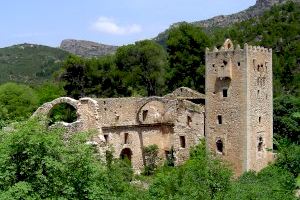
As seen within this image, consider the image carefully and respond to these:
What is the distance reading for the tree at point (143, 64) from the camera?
5181 cm

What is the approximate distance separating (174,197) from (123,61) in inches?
1146

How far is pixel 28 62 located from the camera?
5138 inches

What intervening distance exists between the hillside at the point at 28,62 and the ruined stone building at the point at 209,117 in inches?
2725

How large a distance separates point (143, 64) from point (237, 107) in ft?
67.0

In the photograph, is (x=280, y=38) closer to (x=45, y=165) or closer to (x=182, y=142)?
(x=182, y=142)

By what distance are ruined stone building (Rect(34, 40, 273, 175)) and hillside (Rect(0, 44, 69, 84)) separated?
69212 millimetres

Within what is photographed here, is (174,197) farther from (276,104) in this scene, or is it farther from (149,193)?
(276,104)

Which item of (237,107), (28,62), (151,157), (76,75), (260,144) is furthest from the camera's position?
(28,62)

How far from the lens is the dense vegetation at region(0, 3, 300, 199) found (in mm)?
17344

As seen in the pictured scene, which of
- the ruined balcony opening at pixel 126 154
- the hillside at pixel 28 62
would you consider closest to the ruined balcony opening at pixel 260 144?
the ruined balcony opening at pixel 126 154

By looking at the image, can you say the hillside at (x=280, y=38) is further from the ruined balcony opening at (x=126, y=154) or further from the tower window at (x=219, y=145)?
the tower window at (x=219, y=145)

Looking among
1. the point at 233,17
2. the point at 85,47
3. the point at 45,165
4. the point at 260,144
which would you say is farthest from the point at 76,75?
the point at 85,47

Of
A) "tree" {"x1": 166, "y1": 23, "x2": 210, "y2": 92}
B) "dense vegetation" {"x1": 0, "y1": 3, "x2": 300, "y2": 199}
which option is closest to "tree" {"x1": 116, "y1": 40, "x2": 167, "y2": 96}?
"dense vegetation" {"x1": 0, "y1": 3, "x2": 300, "y2": 199}

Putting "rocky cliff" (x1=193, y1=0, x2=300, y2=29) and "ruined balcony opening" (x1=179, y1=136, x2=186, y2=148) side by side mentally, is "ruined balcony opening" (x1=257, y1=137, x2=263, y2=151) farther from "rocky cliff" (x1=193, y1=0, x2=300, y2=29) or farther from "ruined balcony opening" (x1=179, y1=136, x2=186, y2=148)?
"rocky cliff" (x1=193, y1=0, x2=300, y2=29)
